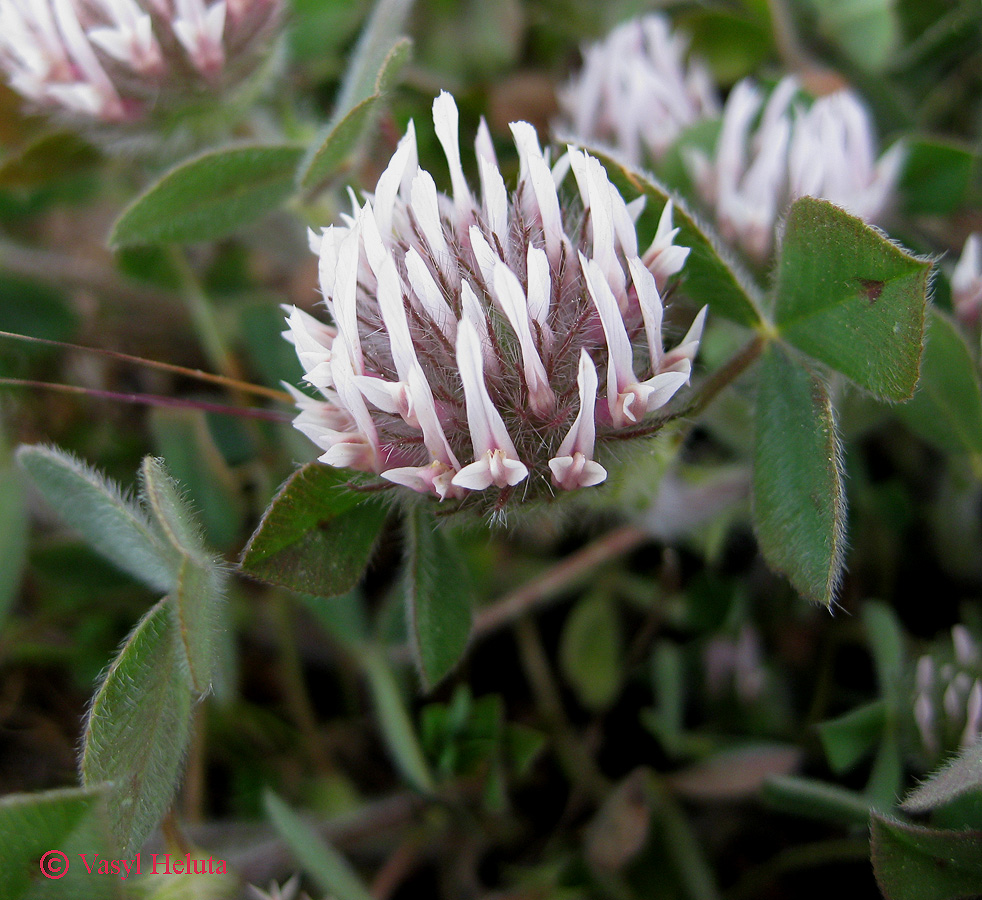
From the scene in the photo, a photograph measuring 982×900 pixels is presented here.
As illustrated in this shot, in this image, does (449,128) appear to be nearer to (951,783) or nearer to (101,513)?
(101,513)

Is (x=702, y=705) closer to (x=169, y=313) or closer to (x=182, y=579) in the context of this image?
(x=182, y=579)

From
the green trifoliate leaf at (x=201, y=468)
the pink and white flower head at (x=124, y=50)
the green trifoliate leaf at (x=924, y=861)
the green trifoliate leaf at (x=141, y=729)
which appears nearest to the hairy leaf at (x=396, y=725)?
the green trifoliate leaf at (x=201, y=468)

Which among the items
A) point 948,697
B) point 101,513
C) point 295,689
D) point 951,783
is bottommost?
point 295,689

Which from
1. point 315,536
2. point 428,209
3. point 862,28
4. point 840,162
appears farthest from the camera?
Result: point 862,28

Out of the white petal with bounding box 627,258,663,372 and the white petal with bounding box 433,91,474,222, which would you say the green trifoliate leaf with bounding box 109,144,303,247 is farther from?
the white petal with bounding box 627,258,663,372

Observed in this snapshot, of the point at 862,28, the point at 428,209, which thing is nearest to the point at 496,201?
the point at 428,209

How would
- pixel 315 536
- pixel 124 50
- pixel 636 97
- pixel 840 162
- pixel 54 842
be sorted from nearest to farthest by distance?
1. pixel 54 842
2. pixel 315 536
3. pixel 124 50
4. pixel 840 162
5. pixel 636 97

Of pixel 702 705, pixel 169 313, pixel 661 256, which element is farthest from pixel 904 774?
pixel 169 313
